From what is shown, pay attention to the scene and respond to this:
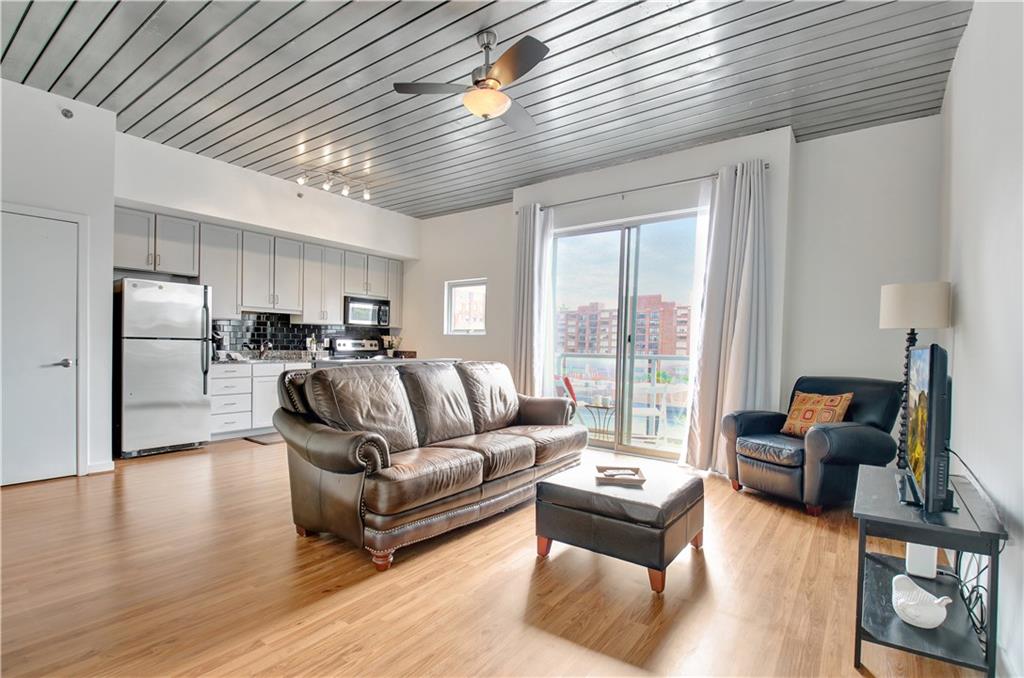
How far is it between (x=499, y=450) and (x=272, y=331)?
4232 mm

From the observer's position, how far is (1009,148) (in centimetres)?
177

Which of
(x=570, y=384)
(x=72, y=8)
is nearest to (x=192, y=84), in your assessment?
(x=72, y=8)

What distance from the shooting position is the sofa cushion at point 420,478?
237 centimetres

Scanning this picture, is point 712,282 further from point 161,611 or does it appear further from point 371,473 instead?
point 161,611

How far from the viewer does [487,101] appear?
2.73 meters

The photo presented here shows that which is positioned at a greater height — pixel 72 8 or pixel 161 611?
pixel 72 8

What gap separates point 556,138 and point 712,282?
1873 mm

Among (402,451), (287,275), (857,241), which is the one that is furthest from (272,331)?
(857,241)

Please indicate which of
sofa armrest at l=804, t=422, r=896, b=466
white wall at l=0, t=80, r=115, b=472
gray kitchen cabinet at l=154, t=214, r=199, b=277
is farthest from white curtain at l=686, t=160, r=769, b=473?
gray kitchen cabinet at l=154, t=214, r=199, b=277

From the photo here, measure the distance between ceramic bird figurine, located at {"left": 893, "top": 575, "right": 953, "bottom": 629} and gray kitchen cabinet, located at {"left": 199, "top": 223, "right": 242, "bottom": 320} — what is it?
5.78 m

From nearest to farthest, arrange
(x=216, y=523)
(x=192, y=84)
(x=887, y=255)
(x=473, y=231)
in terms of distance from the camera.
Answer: (x=216, y=523) < (x=192, y=84) < (x=887, y=255) < (x=473, y=231)

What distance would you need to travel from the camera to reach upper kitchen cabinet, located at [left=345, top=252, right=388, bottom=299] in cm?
654

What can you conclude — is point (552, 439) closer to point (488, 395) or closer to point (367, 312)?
point (488, 395)

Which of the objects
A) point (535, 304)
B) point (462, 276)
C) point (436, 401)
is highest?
point (462, 276)
